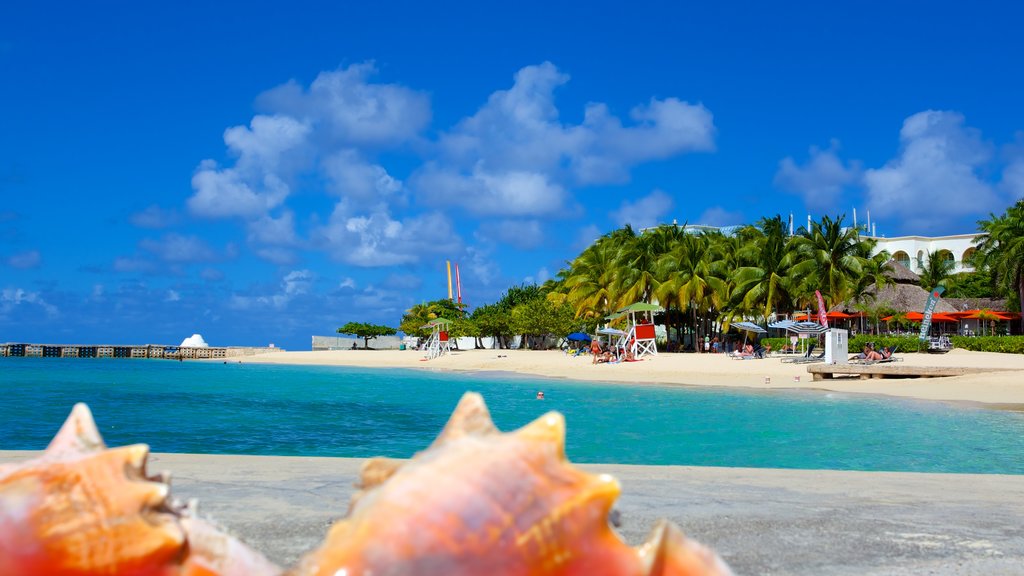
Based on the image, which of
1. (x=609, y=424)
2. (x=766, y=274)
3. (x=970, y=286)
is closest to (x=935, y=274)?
(x=970, y=286)

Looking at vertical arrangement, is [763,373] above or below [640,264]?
below

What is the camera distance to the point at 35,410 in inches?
880

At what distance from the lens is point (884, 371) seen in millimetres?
27344

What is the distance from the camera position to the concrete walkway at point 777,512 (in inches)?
137

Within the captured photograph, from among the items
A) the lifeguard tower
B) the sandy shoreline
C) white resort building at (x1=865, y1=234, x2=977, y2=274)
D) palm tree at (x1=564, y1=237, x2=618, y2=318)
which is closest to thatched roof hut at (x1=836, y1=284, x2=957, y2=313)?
the sandy shoreline

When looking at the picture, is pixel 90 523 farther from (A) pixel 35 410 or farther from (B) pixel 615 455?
(A) pixel 35 410

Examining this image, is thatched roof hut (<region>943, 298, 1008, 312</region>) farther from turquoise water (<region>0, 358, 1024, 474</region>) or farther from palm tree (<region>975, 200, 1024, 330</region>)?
turquoise water (<region>0, 358, 1024, 474</region>)

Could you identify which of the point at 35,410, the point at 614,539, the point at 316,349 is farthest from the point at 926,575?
the point at 316,349

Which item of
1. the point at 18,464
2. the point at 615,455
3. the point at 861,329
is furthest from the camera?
the point at 861,329

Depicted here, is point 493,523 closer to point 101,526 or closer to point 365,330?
point 101,526

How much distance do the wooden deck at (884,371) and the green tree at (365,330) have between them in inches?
2330

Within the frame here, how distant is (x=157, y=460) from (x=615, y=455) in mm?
7753

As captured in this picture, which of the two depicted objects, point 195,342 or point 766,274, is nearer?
point 766,274

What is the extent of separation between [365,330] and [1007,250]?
58.0 metres
